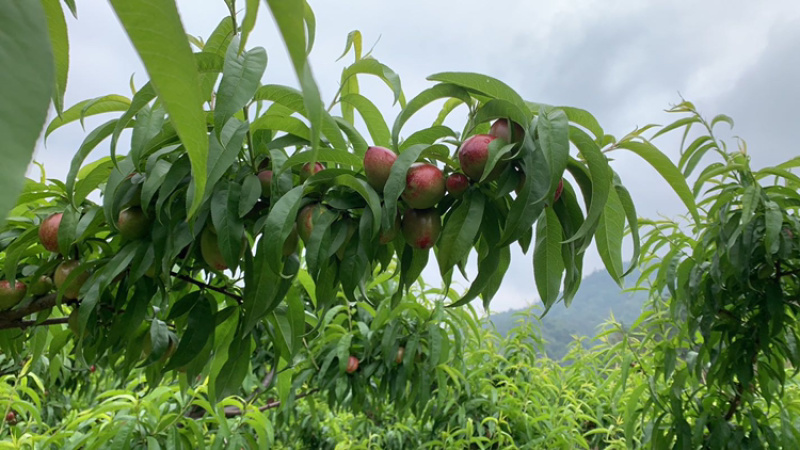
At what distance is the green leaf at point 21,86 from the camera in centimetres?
9

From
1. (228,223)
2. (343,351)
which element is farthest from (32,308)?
(343,351)

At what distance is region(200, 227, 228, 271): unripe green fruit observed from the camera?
0.64 meters

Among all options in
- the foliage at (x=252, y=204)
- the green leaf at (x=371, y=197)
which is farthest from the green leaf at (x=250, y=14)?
the green leaf at (x=371, y=197)

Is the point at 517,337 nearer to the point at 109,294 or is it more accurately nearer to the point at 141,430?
the point at 141,430

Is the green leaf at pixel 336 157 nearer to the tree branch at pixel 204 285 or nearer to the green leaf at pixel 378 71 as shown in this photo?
the green leaf at pixel 378 71

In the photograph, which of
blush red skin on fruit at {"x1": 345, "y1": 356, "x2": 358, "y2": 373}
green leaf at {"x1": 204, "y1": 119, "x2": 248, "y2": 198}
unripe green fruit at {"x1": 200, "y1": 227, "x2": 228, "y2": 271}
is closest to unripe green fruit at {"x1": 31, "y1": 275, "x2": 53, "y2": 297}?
unripe green fruit at {"x1": 200, "y1": 227, "x2": 228, "y2": 271}

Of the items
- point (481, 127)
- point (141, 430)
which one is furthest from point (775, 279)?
point (141, 430)

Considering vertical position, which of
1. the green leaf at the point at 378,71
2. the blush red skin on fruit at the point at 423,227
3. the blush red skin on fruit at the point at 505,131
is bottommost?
the blush red skin on fruit at the point at 423,227

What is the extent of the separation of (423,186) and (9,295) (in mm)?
607

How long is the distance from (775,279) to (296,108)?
1.19 meters

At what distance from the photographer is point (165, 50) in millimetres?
125

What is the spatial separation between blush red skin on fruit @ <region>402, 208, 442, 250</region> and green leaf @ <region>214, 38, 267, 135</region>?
209 millimetres

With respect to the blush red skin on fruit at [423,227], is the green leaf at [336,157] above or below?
above

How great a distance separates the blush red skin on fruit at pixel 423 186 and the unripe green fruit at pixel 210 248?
0.74 ft
